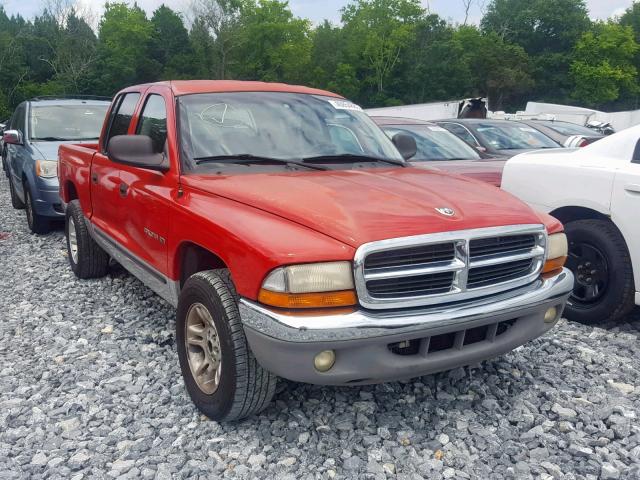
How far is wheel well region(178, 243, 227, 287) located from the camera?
3349mm

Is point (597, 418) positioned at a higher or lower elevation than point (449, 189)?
lower

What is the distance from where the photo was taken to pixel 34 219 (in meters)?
7.79

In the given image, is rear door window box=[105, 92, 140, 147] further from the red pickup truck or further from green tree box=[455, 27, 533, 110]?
green tree box=[455, 27, 533, 110]

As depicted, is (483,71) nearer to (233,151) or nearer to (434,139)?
(434,139)

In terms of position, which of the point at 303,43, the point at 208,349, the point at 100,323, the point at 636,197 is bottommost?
the point at 100,323

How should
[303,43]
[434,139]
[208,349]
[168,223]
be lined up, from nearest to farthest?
[208,349] < [168,223] < [434,139] < [303,43]

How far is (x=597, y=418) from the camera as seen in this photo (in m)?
3.31

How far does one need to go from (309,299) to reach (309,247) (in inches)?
9.0

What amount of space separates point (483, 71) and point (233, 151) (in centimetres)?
7051

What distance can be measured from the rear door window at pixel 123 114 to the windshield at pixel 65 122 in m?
3.45

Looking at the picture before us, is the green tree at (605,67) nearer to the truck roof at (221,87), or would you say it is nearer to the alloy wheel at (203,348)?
the truck roof at (221,87)

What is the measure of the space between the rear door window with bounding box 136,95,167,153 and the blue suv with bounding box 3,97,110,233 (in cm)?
362

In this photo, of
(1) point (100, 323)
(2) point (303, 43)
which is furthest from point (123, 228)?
(2) point (303, 43)

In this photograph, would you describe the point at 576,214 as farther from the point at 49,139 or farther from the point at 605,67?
the point at 605,67
